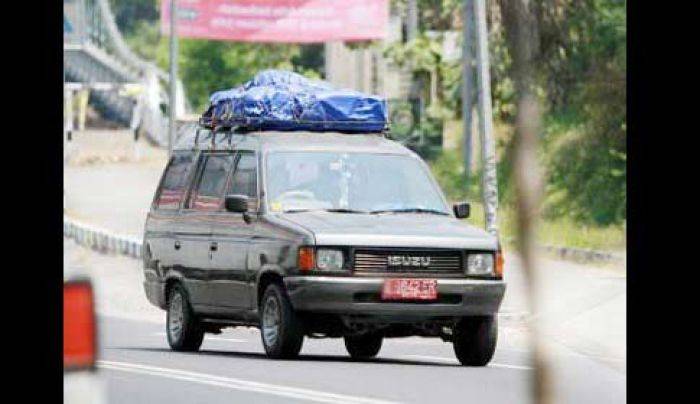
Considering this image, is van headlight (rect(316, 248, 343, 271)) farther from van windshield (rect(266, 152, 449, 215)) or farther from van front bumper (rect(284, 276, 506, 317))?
van windshield (rect(266, 152, 449, 215))

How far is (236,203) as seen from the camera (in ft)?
50.5

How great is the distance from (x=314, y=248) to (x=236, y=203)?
2.67ft

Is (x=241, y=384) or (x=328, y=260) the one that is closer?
(x=241, y=384)

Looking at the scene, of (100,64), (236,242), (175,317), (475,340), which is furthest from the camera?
(100,64)

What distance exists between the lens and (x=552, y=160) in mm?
36906

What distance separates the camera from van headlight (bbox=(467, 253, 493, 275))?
15039 millimetres

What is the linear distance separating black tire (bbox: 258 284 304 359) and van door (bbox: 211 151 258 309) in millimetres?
318

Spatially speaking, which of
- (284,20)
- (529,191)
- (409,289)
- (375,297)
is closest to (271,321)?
(375,297)

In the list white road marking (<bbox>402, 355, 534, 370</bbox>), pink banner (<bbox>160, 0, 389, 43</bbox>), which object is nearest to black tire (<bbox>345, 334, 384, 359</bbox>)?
white road marking (<bbox>402, 355, 534, 370</bbox>)

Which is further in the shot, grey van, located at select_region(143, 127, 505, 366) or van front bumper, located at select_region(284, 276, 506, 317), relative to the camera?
grey van, located at select_region(143, 127, 505, 366)

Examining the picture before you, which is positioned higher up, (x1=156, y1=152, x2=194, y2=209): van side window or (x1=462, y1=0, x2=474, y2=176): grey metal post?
(x1=462, y1=0, x2=474, y2=176): grey metal post

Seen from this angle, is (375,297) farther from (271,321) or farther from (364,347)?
(364,347)
